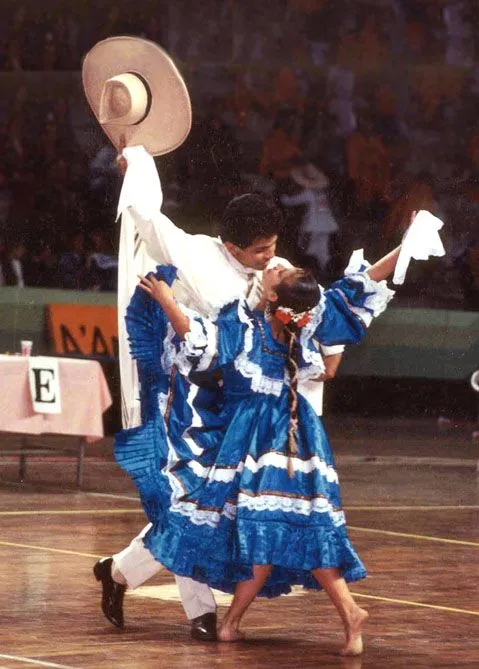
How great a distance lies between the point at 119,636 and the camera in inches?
278

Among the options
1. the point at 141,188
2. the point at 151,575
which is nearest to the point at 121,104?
the point at 141,188

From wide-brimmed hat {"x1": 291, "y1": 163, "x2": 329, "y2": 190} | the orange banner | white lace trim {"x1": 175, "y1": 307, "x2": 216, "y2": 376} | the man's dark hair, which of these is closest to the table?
the orange banner

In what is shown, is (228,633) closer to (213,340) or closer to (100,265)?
(213,340)

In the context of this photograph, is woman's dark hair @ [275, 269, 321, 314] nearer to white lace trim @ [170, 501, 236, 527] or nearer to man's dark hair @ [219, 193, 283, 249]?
man's dark hair @ [219, 193, 283, 249]

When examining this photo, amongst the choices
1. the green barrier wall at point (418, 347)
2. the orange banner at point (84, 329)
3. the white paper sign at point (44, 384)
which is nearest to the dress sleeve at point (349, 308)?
the white paper sign at point (44, 384)

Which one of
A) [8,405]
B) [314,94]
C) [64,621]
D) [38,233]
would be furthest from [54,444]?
[64,621]

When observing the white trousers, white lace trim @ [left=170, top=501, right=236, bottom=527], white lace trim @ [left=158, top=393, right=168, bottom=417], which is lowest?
the white trousers

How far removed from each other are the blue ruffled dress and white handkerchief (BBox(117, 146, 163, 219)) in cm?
25

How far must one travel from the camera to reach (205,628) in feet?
22.9

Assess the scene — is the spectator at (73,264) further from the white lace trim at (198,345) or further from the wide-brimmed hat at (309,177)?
the white lace trim at (198,345)

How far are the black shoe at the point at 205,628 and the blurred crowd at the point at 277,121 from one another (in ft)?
43.7

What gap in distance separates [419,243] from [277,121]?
14.6 m

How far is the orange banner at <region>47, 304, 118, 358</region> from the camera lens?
685 inches

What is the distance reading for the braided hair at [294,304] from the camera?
6.78 m
